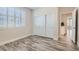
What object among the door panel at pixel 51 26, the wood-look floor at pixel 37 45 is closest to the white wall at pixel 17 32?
the wood-look floor at pixel 37 45

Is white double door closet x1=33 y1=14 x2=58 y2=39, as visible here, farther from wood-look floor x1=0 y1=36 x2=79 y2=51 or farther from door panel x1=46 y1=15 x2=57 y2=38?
wood-look floor x1=0 y1=36 x2=79 y2=51

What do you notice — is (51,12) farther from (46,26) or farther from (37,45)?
(37,45)

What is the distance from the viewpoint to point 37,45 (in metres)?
1.63

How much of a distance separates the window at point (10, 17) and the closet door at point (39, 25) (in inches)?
11.1

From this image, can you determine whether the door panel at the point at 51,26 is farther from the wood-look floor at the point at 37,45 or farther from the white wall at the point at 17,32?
the white wall at the point at 17,32

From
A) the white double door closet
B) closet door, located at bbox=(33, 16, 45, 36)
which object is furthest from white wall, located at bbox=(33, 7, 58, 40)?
closet door, located at bbox=(33, 16, 45, 36)

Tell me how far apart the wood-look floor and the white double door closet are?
13 cm

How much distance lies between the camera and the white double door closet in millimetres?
1681

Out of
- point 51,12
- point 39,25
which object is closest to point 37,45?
point 39,25

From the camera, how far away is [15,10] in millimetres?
1604

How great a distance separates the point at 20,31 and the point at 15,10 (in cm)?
40

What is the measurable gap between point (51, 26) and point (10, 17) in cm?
76

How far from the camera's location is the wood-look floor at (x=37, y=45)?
62.2 inches
